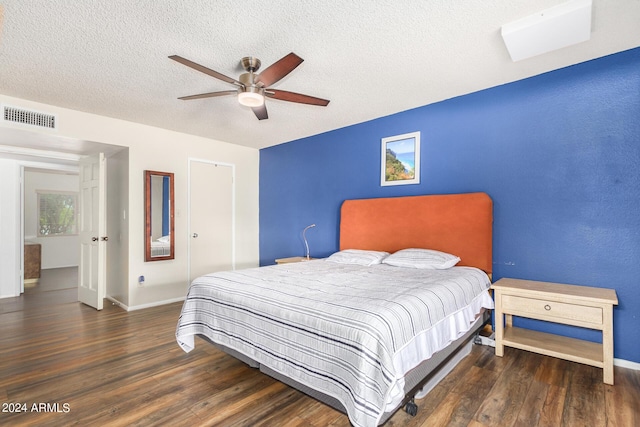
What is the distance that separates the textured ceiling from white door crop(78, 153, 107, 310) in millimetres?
1081

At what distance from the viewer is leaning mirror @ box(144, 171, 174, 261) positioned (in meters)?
4.29

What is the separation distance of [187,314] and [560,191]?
3.38 meters

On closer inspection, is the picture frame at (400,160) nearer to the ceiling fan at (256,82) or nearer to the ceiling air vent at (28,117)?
the ceiling fan at (256,82)

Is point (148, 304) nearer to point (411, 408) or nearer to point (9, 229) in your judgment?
point (9, 229)

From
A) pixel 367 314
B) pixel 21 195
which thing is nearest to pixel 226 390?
pixel 367 314

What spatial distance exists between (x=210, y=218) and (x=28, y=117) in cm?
245

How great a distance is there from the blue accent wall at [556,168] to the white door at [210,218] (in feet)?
9.02

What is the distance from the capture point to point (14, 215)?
4918 millimetres

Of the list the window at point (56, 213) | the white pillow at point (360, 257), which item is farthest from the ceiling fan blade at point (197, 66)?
the window at point (56, 213)

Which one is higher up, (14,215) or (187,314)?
(14,215)

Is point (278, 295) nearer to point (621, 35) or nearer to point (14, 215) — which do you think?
point (621, 35)

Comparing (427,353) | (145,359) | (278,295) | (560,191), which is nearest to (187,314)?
(145,359)

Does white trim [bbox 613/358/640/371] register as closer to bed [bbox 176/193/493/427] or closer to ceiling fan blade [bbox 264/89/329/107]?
bed [bbox 176/193/493/427]

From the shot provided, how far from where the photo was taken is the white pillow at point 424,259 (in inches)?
119
